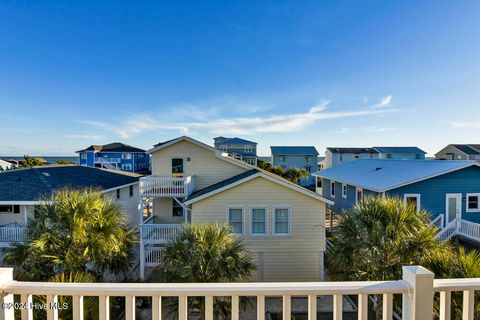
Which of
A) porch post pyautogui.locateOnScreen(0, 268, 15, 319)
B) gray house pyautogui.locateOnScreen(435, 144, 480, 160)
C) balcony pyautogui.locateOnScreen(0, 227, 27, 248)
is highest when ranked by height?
gray house pyautogui.locateOnScreen(435, 144, 480, 160)

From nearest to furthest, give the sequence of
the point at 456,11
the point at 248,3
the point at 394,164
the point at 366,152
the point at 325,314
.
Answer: the point at 325,314, the point at 456,11, the point at 248,3, the point at 394,164, the point at 366,152

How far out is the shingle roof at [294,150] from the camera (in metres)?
45.0

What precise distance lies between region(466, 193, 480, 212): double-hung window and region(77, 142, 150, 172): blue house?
4765 cm

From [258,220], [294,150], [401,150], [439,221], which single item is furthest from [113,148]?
[401,150]

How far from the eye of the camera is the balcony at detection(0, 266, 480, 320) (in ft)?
5.66

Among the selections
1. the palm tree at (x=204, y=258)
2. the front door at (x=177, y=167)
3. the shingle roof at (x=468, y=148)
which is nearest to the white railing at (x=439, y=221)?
the palm tree at (x=204, y=258)

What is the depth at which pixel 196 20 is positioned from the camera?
47.1ft

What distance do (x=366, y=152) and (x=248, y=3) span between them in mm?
43671

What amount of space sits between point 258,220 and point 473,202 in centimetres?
1280

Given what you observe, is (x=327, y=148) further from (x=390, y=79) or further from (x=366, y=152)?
(x=390, y=79)

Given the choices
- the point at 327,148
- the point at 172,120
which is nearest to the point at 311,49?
the point at 172,120

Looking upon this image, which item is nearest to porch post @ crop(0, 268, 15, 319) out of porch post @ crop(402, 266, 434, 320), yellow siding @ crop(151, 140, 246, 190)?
porch post @ crop(402, 266, 434, 320)

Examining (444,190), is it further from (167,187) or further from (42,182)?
(42,182)

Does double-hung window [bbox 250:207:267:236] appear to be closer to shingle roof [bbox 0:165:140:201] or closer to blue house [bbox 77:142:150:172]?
shingle roof [bbox 0:165:140:201]
